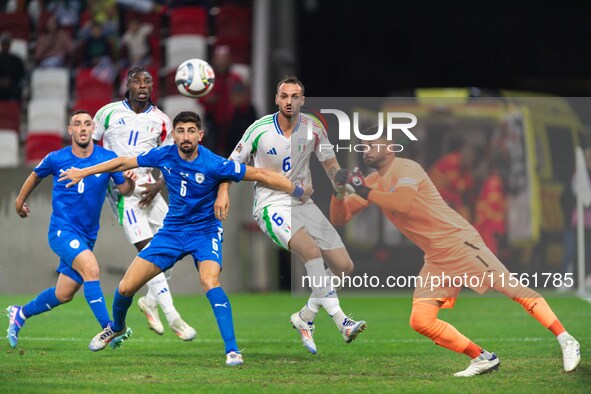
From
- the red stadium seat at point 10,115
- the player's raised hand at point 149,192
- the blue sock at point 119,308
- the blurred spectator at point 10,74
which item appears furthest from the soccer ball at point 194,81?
the blurred spectator at point 10,74

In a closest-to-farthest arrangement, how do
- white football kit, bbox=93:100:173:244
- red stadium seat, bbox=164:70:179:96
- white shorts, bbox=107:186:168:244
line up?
1. white football kit, bbox=93:100:173:244
2. white shorts, bbox=107:186:168:244
3. red stadium seat, bbox=164:70:179:96

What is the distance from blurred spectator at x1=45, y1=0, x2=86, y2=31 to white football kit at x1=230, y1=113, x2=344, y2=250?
380 inches

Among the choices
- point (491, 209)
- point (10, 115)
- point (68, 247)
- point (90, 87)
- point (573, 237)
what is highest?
point (90, 87)

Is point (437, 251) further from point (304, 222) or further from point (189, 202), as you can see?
point (189, 202)

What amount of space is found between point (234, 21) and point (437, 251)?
10102mm

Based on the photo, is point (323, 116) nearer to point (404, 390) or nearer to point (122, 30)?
point (404, 390)

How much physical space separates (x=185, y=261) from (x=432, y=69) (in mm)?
8532

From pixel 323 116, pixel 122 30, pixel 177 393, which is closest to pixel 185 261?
pixel 122 30

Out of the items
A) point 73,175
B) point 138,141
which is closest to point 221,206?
point 73,175

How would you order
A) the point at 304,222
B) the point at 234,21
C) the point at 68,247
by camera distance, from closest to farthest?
the point at 68,247 < the point at 304,222 < the point at 234,21

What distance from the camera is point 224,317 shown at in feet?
27.3

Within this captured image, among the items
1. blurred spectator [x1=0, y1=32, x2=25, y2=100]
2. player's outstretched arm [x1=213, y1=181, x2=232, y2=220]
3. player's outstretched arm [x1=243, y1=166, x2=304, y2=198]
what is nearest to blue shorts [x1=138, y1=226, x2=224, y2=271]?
player's outstretched arm [x1=213, y1=181, x2=232, y2=220]

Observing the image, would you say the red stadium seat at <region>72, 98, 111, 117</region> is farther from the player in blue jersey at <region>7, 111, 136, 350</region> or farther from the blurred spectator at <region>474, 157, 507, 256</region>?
the player in blue jersey at <region>7, 111, 136, 350</region>

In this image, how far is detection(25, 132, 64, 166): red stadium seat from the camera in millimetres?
17078
